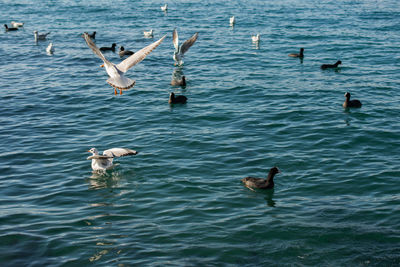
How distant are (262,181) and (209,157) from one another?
339 cm

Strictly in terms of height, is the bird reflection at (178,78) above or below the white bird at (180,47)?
below

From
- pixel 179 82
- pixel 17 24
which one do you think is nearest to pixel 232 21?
pixel 179 82

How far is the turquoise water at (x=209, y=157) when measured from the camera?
13.7 m

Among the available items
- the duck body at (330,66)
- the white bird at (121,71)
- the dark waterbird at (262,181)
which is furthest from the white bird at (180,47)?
the dark waterbird at (262,181)

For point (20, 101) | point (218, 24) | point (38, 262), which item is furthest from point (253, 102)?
point (218, 24)

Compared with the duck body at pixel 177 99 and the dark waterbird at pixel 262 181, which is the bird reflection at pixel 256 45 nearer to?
the duck body at pixel 177 99

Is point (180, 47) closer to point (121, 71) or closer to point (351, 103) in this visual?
point (351, 103)

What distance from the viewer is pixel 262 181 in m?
16.3

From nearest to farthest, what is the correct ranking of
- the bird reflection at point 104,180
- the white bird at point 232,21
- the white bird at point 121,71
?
the white bird at point 121,71 < the bird reflection at point 104,180 < the white bird at point 232,21

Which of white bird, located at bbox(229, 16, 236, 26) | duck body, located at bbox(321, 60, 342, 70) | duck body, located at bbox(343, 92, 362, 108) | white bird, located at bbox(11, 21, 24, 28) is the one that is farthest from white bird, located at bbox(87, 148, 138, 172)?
white bird, located at bbox(11, 21, 24, 28)

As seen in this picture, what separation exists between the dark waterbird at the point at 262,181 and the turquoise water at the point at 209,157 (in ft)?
0.79

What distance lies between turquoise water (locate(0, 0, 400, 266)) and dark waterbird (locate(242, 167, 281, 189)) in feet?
0.79

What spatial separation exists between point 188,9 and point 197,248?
151ft

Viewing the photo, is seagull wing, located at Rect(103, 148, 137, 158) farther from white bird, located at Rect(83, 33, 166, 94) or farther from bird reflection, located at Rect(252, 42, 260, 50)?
bird reflection, located at Rect(252, 42, 260, 50)
